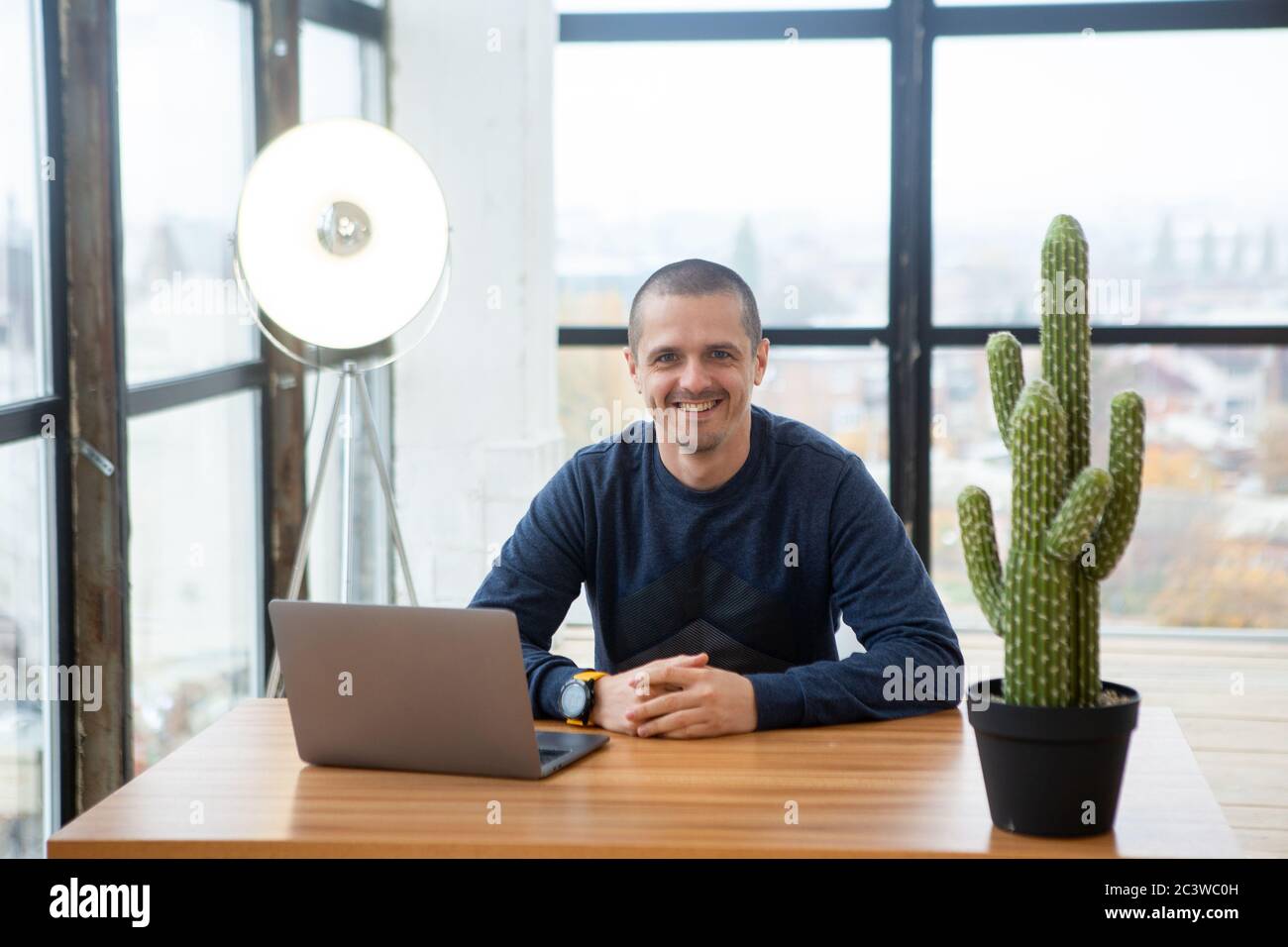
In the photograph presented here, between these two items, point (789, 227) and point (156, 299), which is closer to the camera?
point (156, 299)

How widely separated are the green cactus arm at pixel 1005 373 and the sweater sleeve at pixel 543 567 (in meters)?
0.86

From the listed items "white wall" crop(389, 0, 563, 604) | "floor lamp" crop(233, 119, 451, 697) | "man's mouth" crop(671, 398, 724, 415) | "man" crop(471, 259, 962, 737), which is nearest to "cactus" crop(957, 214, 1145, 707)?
"man" crop(471, 259, 962, 737)

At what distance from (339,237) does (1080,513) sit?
5.78 feet

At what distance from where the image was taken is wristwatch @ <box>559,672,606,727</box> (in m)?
1.91

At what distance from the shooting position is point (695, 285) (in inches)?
85.0

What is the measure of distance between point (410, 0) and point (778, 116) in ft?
4.00

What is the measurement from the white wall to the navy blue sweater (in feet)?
7.28

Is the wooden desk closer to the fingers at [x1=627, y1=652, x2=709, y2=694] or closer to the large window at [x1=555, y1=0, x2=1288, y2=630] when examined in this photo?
the fingers at [x1=627, y1=652, x2=709, y2=694]

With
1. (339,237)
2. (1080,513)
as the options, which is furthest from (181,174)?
(1080,513)

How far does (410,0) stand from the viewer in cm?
447

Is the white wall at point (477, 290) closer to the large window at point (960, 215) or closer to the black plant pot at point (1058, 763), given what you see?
the large window at point (960, 215)

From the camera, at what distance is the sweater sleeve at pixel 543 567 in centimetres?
218
